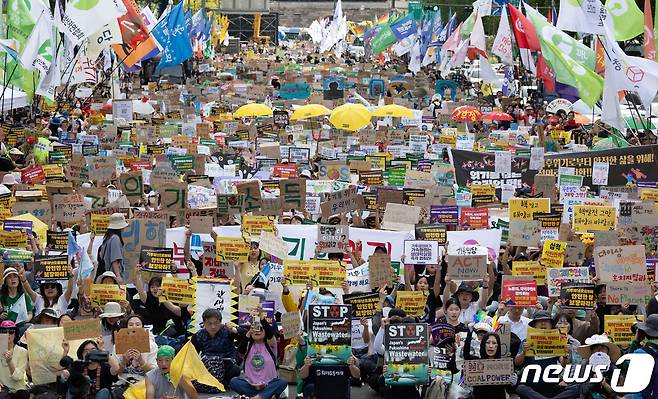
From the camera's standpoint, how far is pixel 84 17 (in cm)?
2725

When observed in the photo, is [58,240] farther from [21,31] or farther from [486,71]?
[486,71]

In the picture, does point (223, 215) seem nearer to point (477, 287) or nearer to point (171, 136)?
point (477, 287)

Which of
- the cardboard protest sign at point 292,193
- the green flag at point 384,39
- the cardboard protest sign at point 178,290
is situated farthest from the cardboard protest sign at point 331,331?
the green flag at point 384,39

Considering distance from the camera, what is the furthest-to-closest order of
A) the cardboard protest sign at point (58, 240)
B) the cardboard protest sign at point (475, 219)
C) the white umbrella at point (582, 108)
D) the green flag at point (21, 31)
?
1. the white umbrella at point (582, 108)
2. the green flag at point (21, 31)
3. the cardboard protest sign at point (475, 219)
4. the cardboard protest sign at point (58, 240)

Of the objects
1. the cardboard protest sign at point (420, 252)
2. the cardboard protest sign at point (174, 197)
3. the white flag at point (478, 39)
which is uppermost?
the white flag at point (478, 39)

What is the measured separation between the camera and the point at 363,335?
45.9 ft

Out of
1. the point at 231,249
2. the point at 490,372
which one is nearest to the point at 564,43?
the point at 231,249

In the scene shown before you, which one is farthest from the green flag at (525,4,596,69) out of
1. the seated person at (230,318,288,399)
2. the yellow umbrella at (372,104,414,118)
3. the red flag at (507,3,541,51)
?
the seated person at (230,318,288,399)

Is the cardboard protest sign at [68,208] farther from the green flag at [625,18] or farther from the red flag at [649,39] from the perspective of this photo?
the green flag at [625,18]

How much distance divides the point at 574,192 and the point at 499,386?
7825 mm

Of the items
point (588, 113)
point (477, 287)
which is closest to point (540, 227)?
point (477, 287)

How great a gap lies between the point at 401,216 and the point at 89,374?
6.13 metres

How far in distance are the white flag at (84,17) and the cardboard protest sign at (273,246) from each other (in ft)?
41.1

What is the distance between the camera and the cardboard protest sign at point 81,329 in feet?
41.0
